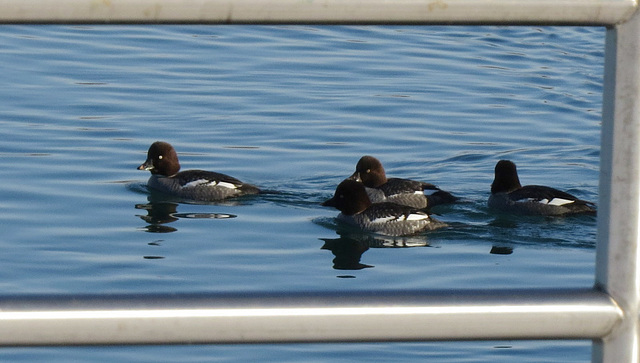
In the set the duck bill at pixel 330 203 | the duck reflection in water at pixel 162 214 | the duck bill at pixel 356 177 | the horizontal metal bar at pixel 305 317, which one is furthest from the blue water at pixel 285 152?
the horizontal metal bar at pixel 305 317

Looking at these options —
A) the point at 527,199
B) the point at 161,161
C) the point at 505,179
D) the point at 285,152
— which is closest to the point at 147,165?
the point at 161,161

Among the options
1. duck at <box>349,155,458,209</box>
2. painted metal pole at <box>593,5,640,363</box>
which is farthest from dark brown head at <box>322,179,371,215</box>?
painted metal pole at <box>593,5,640,363</box>

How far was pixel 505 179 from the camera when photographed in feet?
38.1

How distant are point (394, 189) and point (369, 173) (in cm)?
29

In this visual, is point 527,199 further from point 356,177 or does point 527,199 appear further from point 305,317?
→ point 305,317

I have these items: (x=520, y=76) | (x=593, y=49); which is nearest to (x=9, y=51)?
(x=520, y=76)

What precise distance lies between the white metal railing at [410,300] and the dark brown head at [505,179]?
10.3m

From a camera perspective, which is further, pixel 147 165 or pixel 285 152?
pixel 285 152

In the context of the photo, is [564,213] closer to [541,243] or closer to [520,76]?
[541,243]

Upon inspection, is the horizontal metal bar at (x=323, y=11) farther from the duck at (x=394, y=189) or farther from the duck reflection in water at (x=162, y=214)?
the duck at (x=394, y=189)

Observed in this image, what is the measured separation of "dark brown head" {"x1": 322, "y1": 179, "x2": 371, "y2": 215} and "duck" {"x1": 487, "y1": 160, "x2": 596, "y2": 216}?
51.8 inches

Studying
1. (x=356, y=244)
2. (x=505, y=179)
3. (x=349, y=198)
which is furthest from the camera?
(x=505, y=179)

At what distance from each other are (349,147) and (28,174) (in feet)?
11.3

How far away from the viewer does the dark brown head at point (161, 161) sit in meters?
11.9
